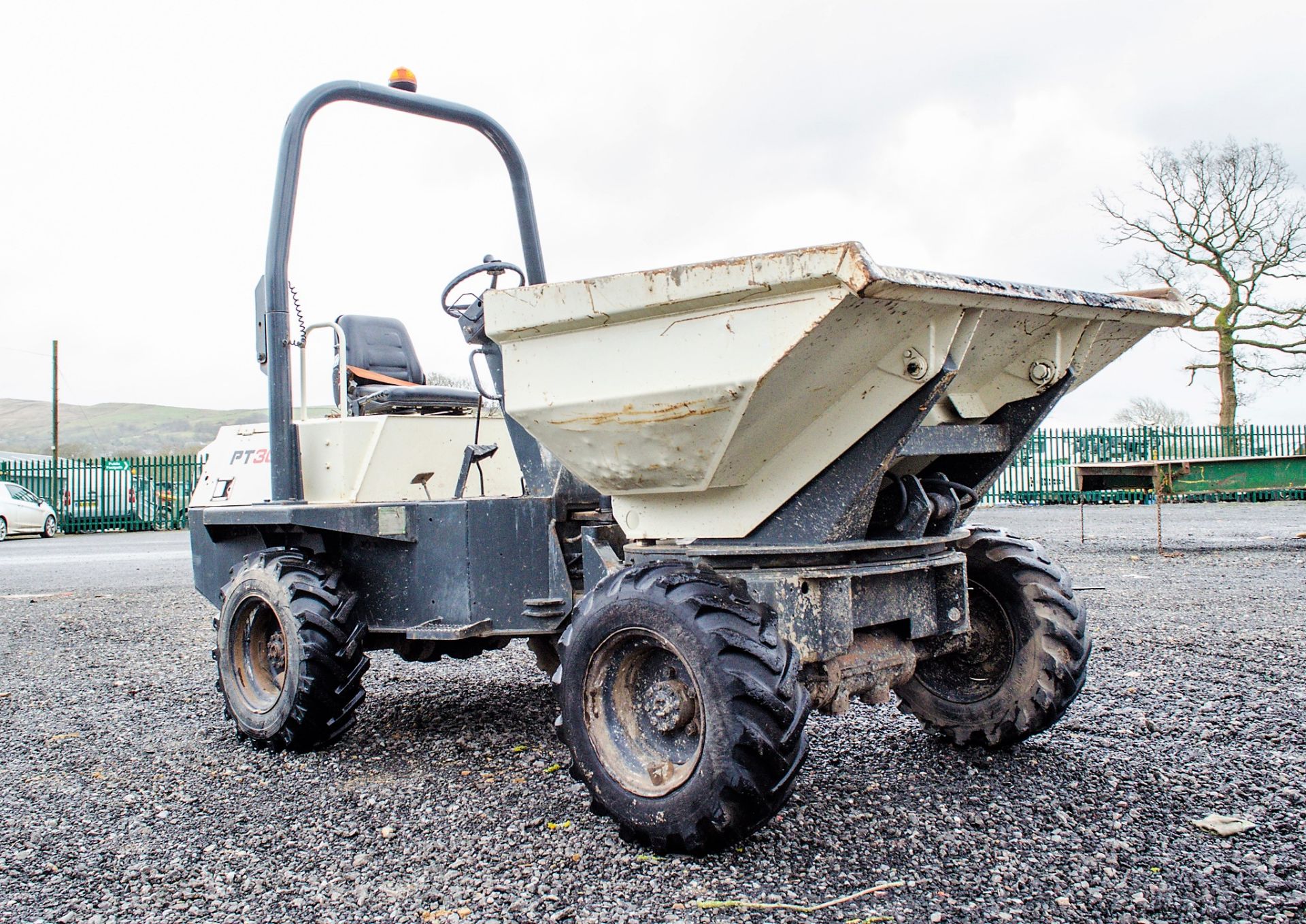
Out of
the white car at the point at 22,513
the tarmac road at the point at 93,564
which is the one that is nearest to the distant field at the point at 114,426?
the white car at the point at 22,513

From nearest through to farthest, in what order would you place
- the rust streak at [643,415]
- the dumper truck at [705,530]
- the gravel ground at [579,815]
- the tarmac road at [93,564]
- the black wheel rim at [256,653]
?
the gravel ground at [579,815]
the dumper truck at [705,530]
the rust streak at [643,415]
the black wheel rim at [256,653]
the tarmac road at [93,564]

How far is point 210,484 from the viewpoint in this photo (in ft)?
17.2

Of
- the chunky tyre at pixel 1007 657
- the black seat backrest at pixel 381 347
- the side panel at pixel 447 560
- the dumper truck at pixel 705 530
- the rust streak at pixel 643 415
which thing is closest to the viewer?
the dumper truck at pixel 705 530

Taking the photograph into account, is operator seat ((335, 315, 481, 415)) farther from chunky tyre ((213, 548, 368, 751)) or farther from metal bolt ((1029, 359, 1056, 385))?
metal bolt ((1029, 359, 1056, 385))

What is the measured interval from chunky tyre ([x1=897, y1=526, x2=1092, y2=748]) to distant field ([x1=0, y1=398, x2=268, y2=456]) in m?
90.2

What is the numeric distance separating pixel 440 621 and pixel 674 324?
184 cm

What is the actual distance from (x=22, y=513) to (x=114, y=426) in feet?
325

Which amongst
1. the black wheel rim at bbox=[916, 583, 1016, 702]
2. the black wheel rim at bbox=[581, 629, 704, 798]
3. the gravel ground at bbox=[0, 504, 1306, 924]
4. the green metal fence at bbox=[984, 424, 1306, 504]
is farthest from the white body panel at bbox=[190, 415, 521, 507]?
the green metal fence at bbox=[984, 424, 1306, 504]

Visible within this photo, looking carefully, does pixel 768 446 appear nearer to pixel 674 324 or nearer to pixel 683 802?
pixel 674 324

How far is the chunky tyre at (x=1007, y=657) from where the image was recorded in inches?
139

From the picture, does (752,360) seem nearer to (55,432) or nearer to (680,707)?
(680,707)

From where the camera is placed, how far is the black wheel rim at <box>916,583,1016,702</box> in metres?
3.70

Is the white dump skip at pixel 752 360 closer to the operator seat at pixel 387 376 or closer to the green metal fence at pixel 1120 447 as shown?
the operator seat at pixel 387 376

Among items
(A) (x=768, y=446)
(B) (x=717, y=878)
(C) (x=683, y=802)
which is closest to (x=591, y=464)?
(A) (x=768, y=446)
